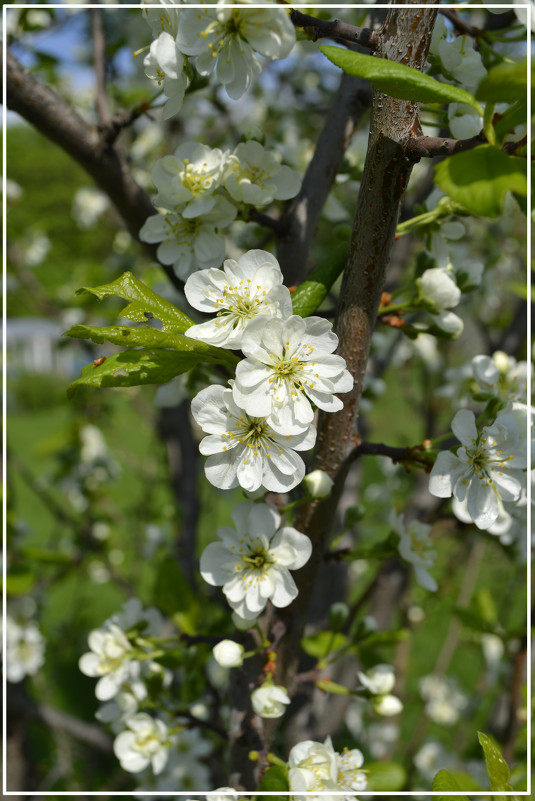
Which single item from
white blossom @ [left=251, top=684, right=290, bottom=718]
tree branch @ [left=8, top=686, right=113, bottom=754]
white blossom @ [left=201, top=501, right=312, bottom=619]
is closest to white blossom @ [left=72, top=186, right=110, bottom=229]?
tree branch @ [left=8, top=686, right=113, bottom=754]

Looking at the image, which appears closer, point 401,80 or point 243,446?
point 401,80

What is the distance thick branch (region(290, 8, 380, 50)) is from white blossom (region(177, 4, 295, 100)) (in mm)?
53

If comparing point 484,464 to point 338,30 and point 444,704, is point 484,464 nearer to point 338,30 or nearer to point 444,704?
point 338,30

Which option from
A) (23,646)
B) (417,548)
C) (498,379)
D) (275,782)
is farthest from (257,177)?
(23,646)

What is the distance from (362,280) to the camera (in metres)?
0.93

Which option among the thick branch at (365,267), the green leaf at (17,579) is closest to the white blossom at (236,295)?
the thick branch at (365,267)

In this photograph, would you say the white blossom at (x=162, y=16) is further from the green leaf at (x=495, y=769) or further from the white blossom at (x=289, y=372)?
the green leaf at (x=495, y=769)

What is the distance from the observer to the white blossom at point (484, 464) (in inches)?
39.9

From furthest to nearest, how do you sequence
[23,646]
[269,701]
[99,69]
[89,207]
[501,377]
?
[89,207] → [23,646] → [99,69] → [501,377] → [269,701]

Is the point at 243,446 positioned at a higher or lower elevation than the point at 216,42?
lower

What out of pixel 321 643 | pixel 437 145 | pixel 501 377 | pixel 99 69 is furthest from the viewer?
pixel 99 69

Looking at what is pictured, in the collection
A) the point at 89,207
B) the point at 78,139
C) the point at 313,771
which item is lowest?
the point at 89,207

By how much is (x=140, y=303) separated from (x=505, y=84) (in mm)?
498

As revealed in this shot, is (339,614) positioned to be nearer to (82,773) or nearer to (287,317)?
(287,317)
